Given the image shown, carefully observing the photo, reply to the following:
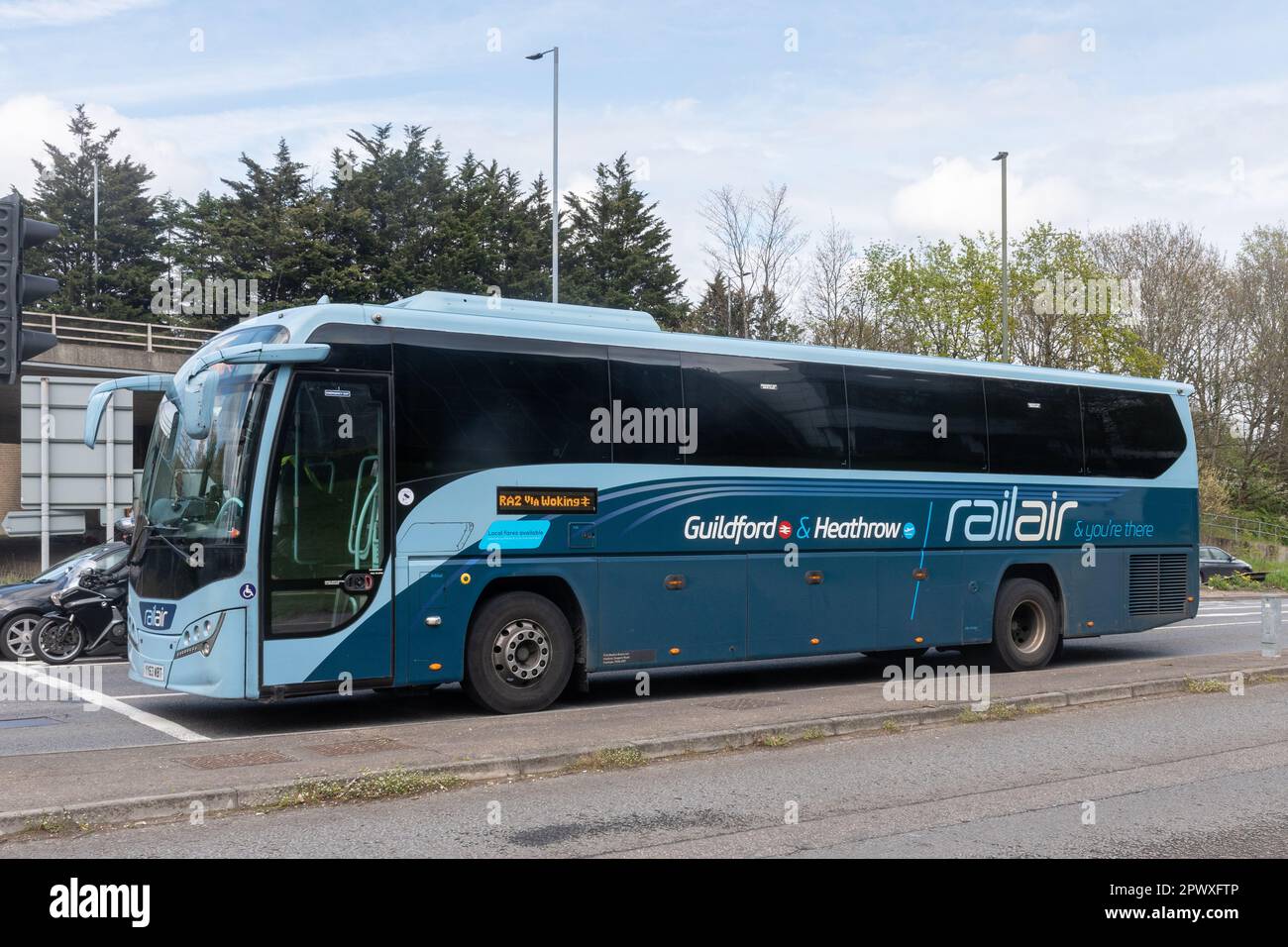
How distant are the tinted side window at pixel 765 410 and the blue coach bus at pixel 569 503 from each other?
0.03 metres

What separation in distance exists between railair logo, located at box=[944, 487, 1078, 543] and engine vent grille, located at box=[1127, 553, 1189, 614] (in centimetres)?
159

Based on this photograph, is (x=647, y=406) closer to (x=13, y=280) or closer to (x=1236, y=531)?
(x=13, y=280)

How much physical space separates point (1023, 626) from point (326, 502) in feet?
30.4

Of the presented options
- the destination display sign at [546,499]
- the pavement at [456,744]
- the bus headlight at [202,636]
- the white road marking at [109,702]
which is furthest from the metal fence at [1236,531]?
the bus headlight at [202,636]

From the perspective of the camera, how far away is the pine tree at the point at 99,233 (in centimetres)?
6155

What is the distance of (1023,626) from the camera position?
16.3 m

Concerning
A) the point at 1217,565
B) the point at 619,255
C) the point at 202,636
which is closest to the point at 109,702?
the point at 202,636

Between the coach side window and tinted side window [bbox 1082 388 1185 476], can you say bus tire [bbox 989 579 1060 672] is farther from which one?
the coach side window

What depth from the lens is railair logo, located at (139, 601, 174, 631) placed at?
10.9 m

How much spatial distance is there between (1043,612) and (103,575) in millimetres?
11928

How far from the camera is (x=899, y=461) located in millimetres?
14781

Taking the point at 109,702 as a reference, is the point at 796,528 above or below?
above

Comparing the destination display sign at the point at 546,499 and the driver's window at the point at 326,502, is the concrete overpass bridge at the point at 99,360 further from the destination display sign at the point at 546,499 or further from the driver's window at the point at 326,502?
the driver's window at the point at 326,502

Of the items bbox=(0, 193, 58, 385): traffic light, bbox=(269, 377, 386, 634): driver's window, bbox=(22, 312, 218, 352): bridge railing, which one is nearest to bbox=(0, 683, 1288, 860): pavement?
bbox=(269, 377, 386, 634): driver's window
